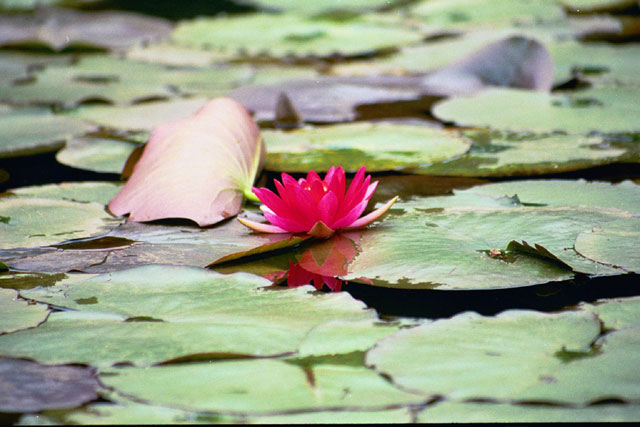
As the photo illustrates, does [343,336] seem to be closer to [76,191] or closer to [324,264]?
[324,264]

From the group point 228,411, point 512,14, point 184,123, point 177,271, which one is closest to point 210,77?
point 184,123

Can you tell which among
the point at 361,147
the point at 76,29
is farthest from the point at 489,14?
the point at 361,147

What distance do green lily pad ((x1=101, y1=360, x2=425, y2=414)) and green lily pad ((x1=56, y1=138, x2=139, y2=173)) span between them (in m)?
1.22

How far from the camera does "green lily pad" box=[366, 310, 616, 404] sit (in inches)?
35.4

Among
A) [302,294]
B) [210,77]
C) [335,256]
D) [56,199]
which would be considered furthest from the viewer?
[210,77]

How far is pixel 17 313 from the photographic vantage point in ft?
3.78

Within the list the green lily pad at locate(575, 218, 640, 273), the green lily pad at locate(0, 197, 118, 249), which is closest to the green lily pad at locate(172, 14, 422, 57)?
the green lily pad at locate(0, 197, 118, 249)

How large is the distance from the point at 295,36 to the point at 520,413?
363 cm

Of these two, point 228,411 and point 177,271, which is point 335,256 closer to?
point 177,271

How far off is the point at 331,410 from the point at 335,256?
1.76 ft

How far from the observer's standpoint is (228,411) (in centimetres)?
88

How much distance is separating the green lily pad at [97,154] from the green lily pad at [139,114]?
136 millimetres

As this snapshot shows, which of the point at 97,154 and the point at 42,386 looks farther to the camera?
the point at 97,154

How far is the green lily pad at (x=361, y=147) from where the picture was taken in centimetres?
202
